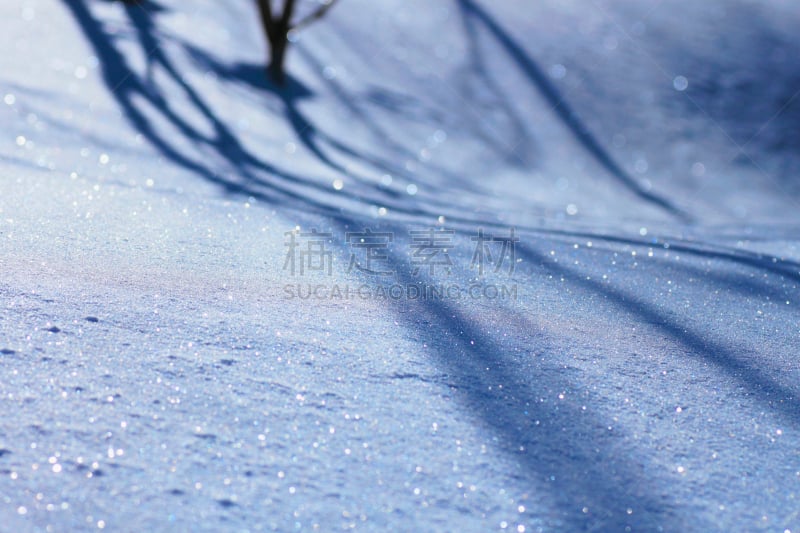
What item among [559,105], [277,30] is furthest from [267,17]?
[559,105]

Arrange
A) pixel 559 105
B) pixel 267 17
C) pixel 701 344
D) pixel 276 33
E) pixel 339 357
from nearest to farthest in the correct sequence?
pixel 339 357 < pixel 701 344 < pixel 267 17 < pixel 276 33 < pixel 559 105

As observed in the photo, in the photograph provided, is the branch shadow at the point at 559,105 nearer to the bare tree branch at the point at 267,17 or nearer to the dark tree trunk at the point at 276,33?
the dark tree trunk at the point at 276,33

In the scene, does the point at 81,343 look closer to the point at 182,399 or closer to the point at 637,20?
the point at 182,399

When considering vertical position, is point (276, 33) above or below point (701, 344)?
above

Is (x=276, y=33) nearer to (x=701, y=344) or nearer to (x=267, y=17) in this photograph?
(x=267, y=17)

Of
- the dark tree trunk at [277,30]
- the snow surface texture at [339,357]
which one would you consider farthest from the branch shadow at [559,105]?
the dark tree trunk at [277,30]

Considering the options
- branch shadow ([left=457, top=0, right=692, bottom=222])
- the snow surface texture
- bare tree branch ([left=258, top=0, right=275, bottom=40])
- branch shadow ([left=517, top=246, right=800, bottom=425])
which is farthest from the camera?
branch shadow ([left=457, top=0, right=692, bottom=222])

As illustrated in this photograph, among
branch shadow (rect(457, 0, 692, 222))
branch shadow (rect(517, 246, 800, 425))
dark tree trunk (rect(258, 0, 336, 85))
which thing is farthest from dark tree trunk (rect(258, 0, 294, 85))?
branch shadow (rect(517, 246, 800, 425))

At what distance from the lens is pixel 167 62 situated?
27.3ft

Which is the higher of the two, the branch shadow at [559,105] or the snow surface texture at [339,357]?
the branch shadow at [559,105]

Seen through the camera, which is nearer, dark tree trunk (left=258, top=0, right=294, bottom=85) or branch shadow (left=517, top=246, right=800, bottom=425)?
branch shadow (left=517, top=246, right=800, bottom=425)

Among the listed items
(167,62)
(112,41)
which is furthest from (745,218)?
(112,41)

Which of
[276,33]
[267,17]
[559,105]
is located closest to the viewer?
[267,17]

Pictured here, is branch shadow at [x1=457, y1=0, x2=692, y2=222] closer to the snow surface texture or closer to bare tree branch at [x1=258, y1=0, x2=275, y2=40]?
the snow surface texture
